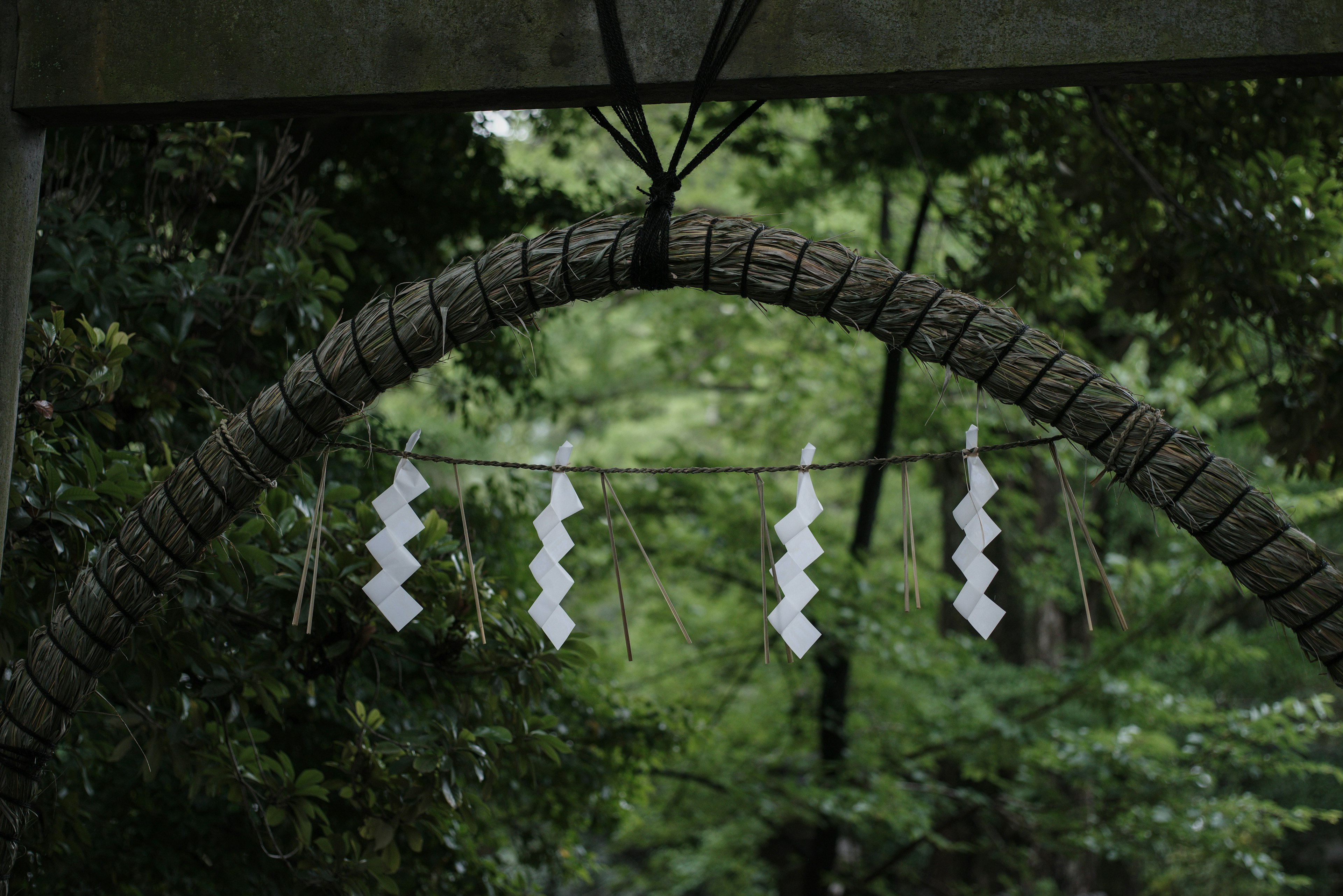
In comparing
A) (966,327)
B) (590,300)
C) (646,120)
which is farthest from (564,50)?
(966,327)

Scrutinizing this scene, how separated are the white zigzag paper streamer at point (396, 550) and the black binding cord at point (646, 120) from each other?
0.48 meters

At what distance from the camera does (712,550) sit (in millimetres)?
5035

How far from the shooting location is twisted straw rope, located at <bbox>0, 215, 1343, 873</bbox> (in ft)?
4.67

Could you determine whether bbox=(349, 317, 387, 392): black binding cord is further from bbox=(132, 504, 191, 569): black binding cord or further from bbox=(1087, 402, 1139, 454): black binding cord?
bbox=(1087, 402, 1139, 454): black binding cord

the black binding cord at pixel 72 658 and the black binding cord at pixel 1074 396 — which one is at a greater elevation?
the black binding cord at pixel 1074 396

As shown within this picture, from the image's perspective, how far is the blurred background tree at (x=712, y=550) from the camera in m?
2.14

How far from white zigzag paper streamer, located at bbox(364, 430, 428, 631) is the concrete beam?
65cm

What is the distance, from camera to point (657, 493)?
17.1 ft

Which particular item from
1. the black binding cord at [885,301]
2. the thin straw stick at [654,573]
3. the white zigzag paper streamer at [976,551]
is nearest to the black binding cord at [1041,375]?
the white zigzag paper streamer at [976,551]

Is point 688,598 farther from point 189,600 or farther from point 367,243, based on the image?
point 189,600

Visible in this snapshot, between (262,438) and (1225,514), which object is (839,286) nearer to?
(1225,514)

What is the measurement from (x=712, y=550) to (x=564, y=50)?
11.9 feet

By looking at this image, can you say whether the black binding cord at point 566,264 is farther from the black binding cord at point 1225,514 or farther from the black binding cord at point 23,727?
the black binding cord at point 23,727

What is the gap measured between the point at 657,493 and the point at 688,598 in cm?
150
